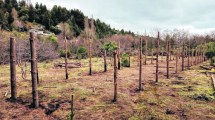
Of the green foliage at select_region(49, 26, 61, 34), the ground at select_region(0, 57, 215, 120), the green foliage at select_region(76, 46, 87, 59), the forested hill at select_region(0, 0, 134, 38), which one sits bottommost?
the ground at select_region(0, 57, 215, 120)

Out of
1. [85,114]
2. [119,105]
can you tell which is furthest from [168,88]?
[85,114]

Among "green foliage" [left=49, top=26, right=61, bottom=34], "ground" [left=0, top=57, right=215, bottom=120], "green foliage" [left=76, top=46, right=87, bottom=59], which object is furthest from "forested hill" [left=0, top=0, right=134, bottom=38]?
"ground" [left=0, top=57, right=215, bottom=120]

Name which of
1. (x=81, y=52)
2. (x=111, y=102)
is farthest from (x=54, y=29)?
(x=111, y=102)

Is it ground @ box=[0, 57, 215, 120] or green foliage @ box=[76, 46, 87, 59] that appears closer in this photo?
ground @ box=[0, 57, 215, 120]

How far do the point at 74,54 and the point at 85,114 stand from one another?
81.6 ft

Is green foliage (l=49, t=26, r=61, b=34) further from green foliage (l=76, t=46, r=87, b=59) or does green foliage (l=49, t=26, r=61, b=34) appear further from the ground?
the ground

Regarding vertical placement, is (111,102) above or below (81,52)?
below

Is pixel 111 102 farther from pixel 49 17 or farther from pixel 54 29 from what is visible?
pixel 49 17

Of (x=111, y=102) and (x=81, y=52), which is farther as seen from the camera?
(x=81, y=52)

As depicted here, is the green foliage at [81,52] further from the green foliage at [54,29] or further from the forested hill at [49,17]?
the green foliage at [54,29]

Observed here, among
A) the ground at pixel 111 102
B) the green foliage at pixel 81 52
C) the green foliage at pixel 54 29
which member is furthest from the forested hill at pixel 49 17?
the ground at pixel 111 102

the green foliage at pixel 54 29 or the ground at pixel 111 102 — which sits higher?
the green foliage at pixel 54 29

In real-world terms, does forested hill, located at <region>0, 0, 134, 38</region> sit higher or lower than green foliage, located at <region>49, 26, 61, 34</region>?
higher

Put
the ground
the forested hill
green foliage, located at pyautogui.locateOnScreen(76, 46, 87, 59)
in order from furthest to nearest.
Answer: the forested hill
green foliage, located at pyautogui.locateOnScreen(76, 46, 87, 59)
the ground
